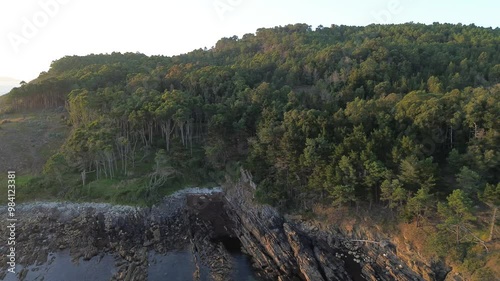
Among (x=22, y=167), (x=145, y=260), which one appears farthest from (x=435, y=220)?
(x=22, y=167)

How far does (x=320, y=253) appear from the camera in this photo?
32188mm

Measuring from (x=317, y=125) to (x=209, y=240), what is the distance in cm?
1790

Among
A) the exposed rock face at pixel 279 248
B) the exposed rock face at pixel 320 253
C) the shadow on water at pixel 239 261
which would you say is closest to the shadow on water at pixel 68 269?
the shadow on water at pixel 239 261

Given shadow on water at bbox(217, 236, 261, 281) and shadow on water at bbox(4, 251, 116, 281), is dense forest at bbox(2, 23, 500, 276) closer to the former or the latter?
shadow on water at bbox(217, 236, 261, 281)

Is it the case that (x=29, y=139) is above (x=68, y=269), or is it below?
above

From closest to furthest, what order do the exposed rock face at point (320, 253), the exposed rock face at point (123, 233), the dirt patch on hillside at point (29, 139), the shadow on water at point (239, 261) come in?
the exposed rock face at point (320, 253)
the shadow on water at point (239, 261)
the exposed rock face at point (123, 233)
the dirt patch on hillside at point (29, 139)

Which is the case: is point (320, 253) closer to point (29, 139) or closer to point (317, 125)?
point (317, 125)

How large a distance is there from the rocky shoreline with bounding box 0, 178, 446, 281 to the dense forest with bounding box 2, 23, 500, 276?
3.39 meters

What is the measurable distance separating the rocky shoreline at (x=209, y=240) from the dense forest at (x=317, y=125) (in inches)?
133

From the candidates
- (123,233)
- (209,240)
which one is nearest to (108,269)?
(123,233)

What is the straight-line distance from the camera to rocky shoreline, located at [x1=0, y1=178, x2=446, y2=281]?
98.8ft

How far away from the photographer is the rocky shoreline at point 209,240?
30125mm

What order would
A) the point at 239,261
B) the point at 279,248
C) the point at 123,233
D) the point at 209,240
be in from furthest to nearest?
1. the point at 123,233
2. the point at 209,240
3. the point at 279,248
4. the point at 239,261

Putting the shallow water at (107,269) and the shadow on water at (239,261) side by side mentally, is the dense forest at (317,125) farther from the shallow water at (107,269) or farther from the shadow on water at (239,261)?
the shallow water at (107,269)
